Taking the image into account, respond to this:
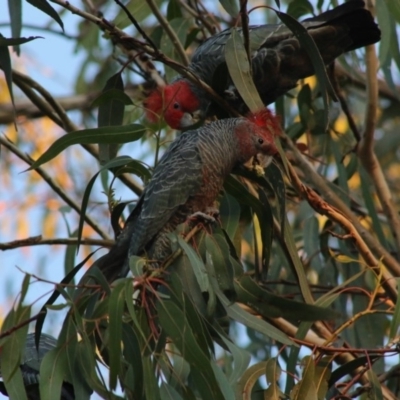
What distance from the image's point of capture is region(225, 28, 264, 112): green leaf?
2.49 metres

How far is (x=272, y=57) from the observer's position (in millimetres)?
3391

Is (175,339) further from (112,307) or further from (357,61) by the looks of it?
(357,61)

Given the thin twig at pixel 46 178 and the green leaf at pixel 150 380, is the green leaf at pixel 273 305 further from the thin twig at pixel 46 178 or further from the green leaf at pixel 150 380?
the thin twig at pixel 46 178

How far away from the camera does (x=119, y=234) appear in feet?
9.59

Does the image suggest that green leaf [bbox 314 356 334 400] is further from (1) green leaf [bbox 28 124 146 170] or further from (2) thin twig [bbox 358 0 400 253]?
(2) thin twig [bbox 358 0 400 253]

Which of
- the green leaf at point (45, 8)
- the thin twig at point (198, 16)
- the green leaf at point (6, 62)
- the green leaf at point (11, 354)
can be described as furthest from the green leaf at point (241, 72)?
the thin twig at point (198, 16)

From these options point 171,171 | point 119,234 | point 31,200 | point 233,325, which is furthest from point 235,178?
point 31,200

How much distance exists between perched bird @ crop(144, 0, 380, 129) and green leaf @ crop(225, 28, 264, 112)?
0.57 meters

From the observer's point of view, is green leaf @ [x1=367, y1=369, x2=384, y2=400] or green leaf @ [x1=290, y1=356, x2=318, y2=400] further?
green leaf @ [x1=367, y1=369, x2=384, y2=400]

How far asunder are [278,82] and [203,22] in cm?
59

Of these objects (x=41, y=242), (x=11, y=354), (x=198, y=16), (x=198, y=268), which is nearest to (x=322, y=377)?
(x=198, y=268)

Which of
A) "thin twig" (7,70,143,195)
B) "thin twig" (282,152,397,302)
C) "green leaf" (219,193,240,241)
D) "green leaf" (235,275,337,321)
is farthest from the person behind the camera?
"thin twig" (7,70,143,195)

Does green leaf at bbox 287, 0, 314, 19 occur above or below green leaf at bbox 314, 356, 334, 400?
above

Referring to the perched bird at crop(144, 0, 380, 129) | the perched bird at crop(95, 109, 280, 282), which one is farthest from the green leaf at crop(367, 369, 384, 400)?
the perched bird at crop(144, 0, 380, 129)
